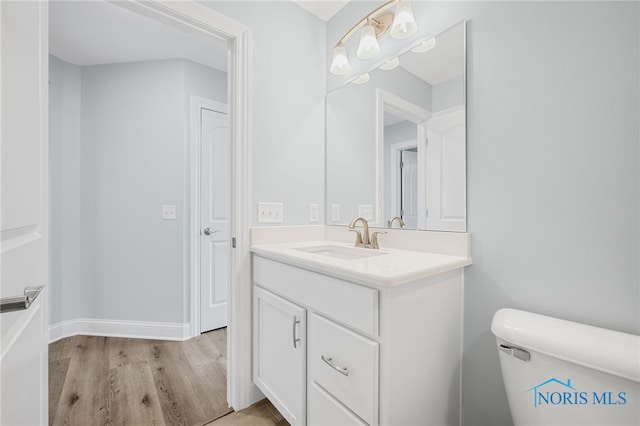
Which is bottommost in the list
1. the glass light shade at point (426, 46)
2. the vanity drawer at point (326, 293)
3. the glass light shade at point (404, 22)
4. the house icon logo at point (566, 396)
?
the house icon logo at point (566, 396)

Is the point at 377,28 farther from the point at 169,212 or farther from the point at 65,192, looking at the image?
the point at 65,192

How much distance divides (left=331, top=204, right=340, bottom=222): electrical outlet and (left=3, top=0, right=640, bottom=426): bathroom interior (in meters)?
0.01

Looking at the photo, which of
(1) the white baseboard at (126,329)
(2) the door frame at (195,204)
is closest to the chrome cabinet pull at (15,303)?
(2) the door frame at (195,204)


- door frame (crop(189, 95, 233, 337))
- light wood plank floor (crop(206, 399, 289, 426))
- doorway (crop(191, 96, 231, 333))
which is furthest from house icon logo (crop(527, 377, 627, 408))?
door frame (crop(189, 95, 233, 337))

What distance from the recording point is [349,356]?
0.96m

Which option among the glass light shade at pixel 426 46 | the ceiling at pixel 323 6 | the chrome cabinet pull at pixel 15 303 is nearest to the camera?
the chrome cabinet pull at pixel 15 303

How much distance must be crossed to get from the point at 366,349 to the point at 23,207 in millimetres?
936

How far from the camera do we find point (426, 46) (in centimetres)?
132

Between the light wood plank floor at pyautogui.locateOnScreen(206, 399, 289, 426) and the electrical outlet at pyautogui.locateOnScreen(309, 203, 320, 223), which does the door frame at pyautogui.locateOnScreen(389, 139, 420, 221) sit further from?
the light wood plank floor at pyautogui.locateOnScreen(206, 399, 289, 426)

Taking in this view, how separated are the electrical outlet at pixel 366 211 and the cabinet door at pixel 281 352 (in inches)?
27.9

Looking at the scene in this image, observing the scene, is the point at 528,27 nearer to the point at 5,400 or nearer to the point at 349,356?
the point at 349,356

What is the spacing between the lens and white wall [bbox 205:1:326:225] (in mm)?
1605

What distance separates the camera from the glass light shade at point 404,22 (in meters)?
1.31

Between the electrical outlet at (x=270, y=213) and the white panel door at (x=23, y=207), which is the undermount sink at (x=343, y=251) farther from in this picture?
the white panel door at (x=23, y=207)
